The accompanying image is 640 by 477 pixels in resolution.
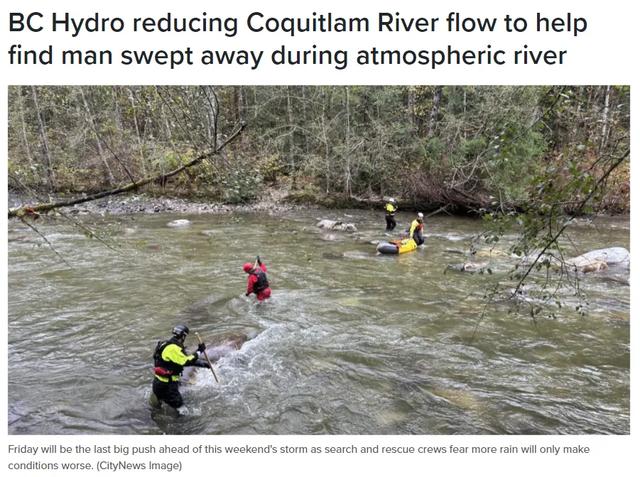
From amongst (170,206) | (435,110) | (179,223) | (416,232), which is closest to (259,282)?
(416,232)

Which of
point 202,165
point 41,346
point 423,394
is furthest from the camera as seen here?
point 41,346

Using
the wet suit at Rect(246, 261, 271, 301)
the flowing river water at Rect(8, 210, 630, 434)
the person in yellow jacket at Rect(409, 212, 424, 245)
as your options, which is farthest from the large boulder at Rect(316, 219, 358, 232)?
the wet suit at Rect(246, 261, 271, 301)

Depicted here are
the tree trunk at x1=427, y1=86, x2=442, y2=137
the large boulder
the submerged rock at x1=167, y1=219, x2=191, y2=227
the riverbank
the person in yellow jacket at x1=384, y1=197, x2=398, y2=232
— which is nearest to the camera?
the person in yellow jacket at x1=384, y1=197, x2=398, y2=232

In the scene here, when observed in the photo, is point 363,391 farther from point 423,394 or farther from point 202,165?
point 202,165

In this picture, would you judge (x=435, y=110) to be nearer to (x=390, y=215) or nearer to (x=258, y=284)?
(x=390, y=215)

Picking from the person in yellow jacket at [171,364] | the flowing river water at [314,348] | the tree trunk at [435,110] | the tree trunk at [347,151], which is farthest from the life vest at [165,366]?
the tree trunk at [435,110]

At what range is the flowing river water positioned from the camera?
225 inches

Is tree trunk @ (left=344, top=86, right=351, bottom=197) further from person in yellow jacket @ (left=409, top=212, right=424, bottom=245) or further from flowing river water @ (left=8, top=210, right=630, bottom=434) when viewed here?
flowing river water @ (left=8, top=210, right=630, bottom=434)

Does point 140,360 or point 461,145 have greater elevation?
point 461,145

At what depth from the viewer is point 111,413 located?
5.77 metres

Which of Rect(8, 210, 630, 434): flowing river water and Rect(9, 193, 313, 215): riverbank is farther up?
Rect(9, 193, 313, 215): riverbank

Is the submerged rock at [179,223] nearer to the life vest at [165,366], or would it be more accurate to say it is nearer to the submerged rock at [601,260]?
the life vest at [165,366]
